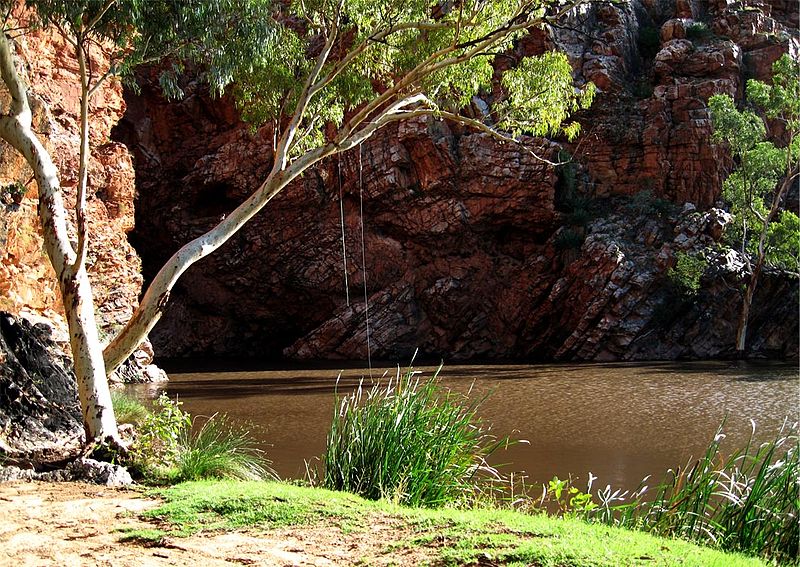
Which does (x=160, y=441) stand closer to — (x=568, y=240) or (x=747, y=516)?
(x=747, y=516)

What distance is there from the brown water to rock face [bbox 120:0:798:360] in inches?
215

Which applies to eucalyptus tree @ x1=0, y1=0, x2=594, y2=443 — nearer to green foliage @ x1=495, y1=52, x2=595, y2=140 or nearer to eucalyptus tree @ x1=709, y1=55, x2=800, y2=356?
green foliage @ x1=495, y1=52, x2=595, y2=140

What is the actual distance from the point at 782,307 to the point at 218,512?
21.9 metres

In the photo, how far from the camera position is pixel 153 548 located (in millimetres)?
3871

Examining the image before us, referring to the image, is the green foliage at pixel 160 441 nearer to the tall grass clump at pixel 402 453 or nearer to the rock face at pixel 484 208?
the tall grass clump at pixel 402 453

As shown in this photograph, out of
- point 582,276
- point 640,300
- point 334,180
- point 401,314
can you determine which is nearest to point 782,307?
point 640,300

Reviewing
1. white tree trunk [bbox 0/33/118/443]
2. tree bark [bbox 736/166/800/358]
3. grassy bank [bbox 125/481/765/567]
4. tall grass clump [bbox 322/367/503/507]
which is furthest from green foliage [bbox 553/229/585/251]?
grassy bank [bbox 125/481/765/567]

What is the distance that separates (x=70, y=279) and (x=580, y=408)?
8.42 metres

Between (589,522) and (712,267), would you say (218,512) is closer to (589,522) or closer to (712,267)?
(589,522)

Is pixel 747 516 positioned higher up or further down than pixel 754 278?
further down

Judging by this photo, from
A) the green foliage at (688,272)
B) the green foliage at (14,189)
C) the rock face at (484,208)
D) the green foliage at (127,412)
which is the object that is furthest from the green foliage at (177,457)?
the rock face at (484,208)

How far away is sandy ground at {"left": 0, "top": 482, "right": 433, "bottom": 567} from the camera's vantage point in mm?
3656

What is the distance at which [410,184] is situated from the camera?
85.7ft

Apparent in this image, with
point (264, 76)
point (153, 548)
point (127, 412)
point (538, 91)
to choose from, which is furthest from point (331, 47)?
point (153, 548)
